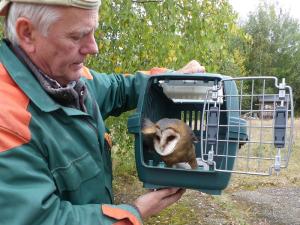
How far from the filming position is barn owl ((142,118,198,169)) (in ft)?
5.50

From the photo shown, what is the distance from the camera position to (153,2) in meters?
3.91

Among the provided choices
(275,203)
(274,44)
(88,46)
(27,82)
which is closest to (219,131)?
(88,46)

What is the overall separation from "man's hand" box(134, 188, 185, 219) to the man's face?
1.58 feet

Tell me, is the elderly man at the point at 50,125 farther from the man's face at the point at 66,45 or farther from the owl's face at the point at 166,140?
the owl's face at the point at 166,140

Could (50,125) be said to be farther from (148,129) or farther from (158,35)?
(158,35)

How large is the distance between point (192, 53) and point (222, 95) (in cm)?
247

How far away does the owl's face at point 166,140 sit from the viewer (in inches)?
66.0

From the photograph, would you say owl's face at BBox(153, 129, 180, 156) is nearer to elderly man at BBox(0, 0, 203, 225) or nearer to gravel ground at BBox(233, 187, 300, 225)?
elderly man at BBox(0, 0, 203, 225)

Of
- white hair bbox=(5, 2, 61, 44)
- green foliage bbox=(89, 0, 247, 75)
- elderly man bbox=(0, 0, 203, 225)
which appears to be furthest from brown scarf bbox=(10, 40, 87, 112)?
green foliage bbox=(89, 0, 247, 75)

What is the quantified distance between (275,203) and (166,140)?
3778 mm

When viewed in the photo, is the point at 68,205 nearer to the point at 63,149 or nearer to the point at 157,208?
the point at 63,149

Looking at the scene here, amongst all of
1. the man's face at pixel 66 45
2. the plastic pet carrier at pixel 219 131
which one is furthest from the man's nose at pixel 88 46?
the plastic pet carrier at pixel 219 131

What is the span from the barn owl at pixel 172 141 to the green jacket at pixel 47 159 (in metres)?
0.21

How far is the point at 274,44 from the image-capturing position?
2034cm
